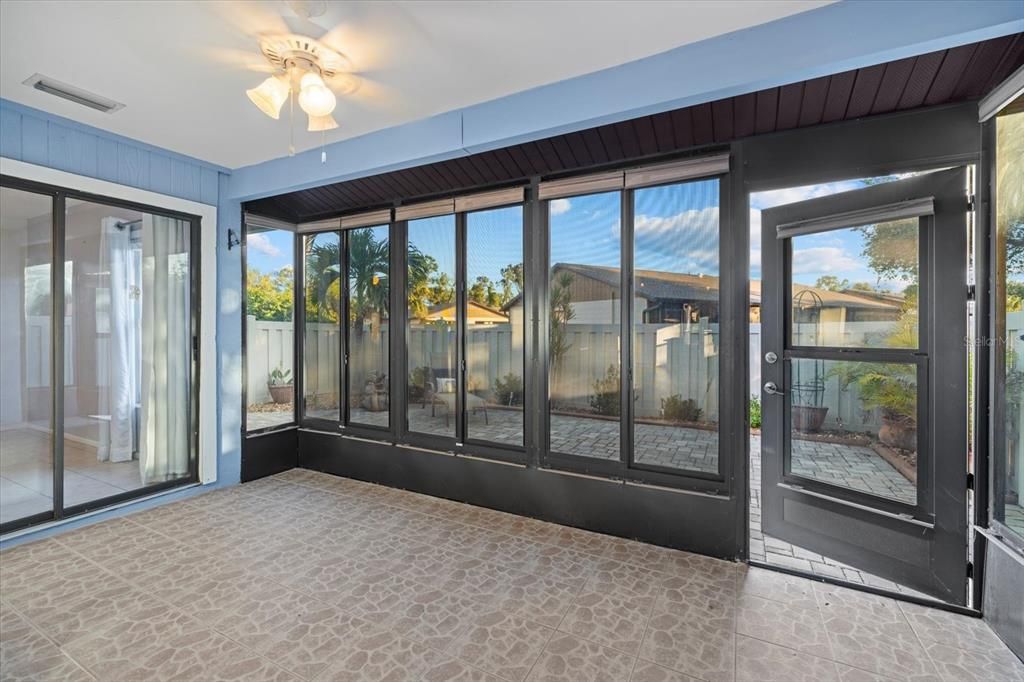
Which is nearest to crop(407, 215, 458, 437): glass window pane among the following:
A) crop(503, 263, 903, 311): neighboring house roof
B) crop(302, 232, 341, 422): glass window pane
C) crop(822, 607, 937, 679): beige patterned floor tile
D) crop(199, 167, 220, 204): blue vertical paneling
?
crop(503, 263, 903, 311): neighboring house roof

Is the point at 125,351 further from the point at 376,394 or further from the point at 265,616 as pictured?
the point at 265,616

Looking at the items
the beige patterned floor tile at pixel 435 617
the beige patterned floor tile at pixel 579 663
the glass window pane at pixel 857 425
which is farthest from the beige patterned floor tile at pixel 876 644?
the beige patterned floor tile at pixel 435 617

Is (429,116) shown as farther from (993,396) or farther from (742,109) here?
(993,396)

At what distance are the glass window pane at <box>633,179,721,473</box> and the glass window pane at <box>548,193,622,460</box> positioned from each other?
17 centimetres

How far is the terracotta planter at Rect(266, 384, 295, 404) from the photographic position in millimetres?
4559

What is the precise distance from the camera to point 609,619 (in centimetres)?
223

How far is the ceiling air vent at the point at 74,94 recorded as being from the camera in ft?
8.34

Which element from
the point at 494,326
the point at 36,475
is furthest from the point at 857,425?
the point at 36,475

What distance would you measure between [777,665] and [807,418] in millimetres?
1447

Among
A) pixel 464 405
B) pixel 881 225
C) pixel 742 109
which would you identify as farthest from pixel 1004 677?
pixel 464 405

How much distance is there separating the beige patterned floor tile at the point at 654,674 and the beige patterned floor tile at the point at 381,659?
2.74 feet

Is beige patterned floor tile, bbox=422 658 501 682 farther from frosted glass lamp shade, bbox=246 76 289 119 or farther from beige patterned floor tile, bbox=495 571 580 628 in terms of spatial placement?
frosted glass lamp shade, bbox=246 76 289 119

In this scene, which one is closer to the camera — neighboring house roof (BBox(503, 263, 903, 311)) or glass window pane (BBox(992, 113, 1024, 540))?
glass window pane (BBox(992, 113, 1024, 540))

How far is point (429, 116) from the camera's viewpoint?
9.74ft
